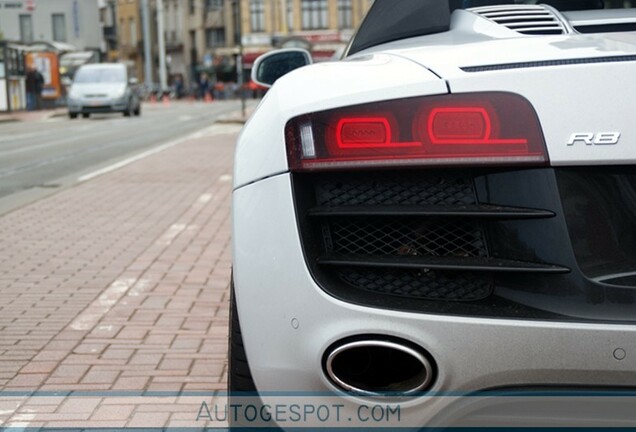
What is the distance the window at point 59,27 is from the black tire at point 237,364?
43.0 metres

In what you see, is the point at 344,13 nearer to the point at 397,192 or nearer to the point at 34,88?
the point at 34,88

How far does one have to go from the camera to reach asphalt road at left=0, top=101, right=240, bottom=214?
40.0ft

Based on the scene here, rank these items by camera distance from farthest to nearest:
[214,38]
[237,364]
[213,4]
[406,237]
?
[214,38], [213,4], [237,364], [406,237]

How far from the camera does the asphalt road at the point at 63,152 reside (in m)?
12.2

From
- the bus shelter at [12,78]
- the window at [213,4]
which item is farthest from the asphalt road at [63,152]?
the window at [213,4]

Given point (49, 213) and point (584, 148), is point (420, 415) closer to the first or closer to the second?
point (584, 148)

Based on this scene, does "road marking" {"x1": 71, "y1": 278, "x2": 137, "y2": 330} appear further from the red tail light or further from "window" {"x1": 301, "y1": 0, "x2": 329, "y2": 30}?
"window" {"x1": 301, "y1": 0, "x2": 329, "y2": 30}

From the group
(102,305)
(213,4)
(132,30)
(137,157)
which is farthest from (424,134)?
(132,30)

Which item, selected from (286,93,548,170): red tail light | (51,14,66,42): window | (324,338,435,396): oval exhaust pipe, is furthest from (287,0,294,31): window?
(324,338,435,396): oval exhaust pipe

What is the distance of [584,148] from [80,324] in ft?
11.1

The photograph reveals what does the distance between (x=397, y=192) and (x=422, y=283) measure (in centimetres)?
21

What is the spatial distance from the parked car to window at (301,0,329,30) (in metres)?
38.5

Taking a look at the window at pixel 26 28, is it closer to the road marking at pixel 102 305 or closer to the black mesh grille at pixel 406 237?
the road marking at pixel 102 305

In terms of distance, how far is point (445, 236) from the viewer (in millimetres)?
2350
